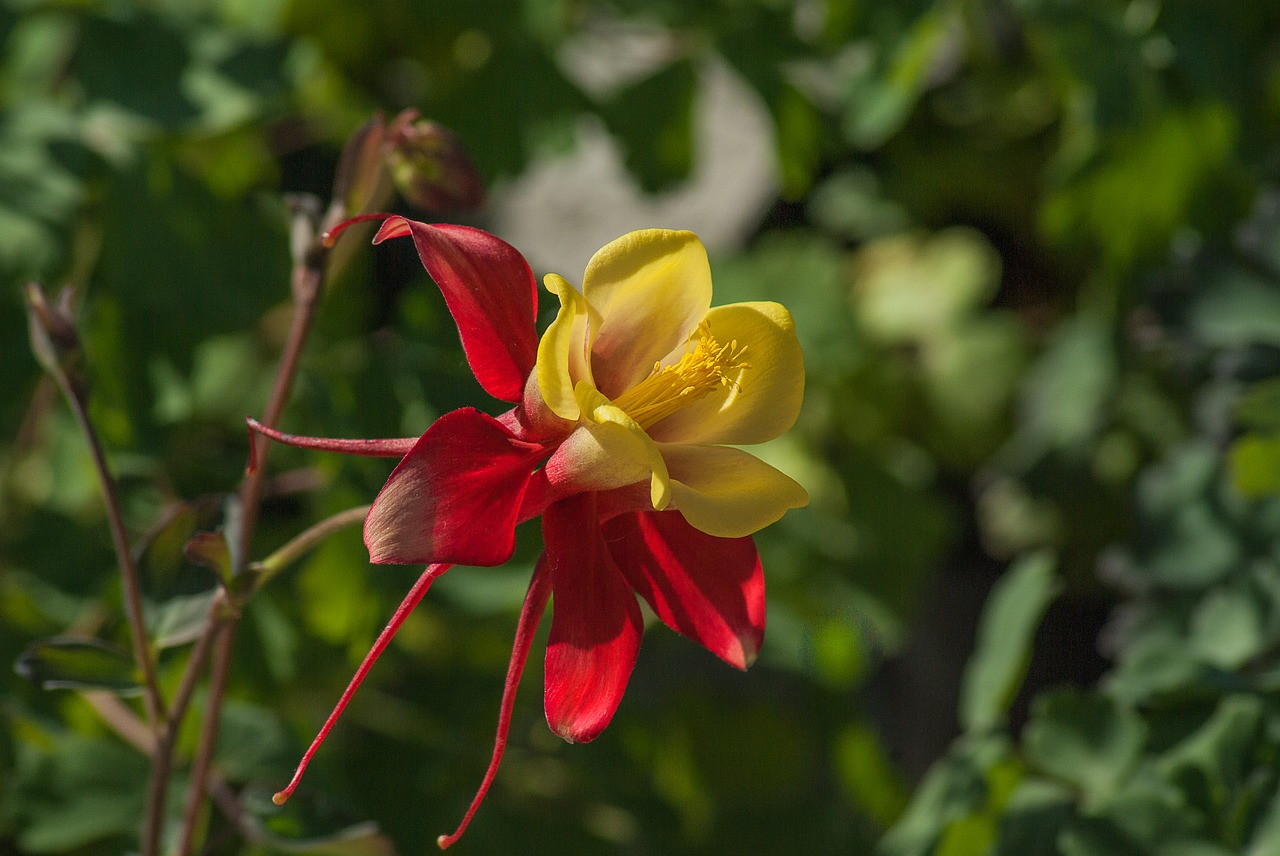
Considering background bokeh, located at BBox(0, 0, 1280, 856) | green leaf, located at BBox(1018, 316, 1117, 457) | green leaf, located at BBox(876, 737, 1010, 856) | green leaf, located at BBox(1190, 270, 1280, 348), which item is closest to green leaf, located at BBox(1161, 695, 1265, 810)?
background bokeh, located at BBox(0, 0, 1280, 856)

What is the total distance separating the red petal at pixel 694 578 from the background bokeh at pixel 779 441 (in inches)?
10.7

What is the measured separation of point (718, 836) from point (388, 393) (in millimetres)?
708

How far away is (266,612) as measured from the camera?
107 cm

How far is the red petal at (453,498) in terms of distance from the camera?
501mm

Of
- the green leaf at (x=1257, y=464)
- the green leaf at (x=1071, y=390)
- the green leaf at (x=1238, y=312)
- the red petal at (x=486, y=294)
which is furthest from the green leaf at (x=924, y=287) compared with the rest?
the red petal at (x=486, y=294)

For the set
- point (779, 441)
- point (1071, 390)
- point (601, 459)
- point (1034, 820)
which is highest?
point (601, 459)

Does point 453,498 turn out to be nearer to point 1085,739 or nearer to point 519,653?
point 519,653

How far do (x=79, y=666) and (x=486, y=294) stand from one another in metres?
0.33

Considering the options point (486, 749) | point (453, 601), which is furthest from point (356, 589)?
point (486, 749)

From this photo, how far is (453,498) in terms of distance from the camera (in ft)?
1.70

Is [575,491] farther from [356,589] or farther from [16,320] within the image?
[16,320]

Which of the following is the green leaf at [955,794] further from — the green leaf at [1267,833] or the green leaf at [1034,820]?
the green leaf at [1267,833]

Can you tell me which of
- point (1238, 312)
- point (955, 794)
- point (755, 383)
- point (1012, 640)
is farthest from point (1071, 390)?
point (755, 383)

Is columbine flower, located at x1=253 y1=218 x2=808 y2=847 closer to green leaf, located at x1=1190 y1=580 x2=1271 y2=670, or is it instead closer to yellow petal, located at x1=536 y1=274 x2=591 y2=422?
yellow petal, located at x1=536 y1=274 x2=591 y2=422
